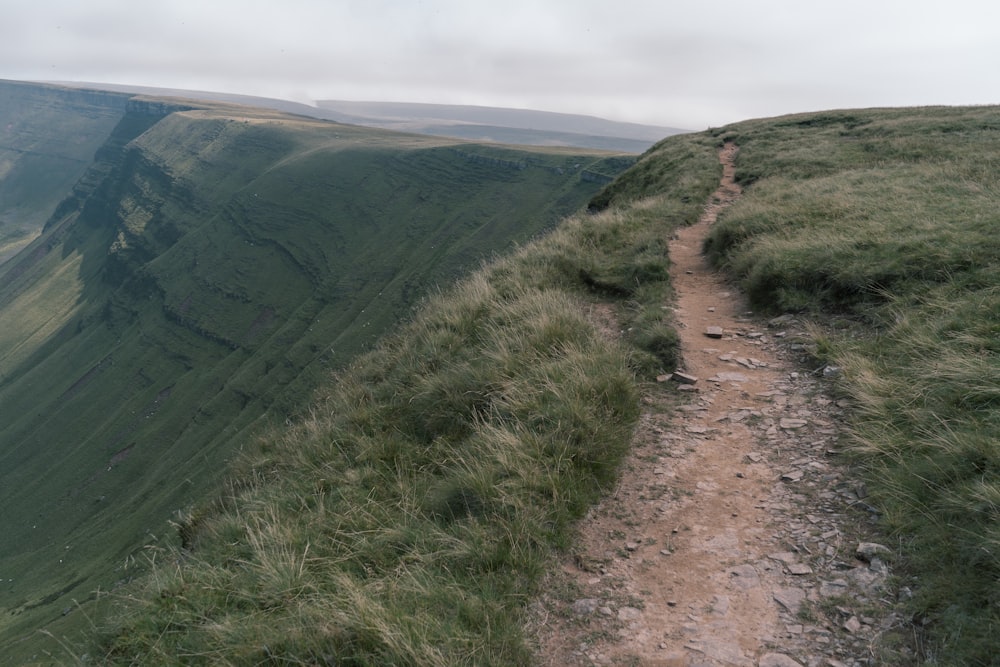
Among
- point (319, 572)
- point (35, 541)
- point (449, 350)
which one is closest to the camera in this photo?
point (319, 572)

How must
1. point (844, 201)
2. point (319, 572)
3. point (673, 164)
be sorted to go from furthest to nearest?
1. point (673, 164)
2. point (844, 201)
3. point (319, 572)

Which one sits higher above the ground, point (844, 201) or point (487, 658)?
point (844, 201)

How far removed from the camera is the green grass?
339cm

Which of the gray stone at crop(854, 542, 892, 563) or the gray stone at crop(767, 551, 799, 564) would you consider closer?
the gray stone at crop(854, 542, 892, 563)

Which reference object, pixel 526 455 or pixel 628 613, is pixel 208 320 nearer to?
pixel 526 455

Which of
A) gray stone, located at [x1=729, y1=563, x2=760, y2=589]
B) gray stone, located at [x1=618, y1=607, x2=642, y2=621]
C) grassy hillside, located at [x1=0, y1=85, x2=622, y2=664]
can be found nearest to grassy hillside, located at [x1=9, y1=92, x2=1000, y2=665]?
gray stone, located at [x1=618, y1=607, x2=642, y2=621]

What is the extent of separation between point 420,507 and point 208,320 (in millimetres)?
161969

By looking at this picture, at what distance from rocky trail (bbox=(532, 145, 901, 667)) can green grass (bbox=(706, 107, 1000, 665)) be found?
347mm

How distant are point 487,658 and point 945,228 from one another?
33.9 ft

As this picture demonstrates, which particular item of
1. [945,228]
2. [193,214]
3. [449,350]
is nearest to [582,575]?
[449,350]

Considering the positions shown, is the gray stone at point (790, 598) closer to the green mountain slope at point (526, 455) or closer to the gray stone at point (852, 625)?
the gray stone at point (852, 625)

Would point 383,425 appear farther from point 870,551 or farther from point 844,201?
point 844,201

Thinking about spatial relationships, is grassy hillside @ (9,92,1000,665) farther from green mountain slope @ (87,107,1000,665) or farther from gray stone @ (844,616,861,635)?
gray stone @ (844,616,861,635)

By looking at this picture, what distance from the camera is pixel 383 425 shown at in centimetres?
673
